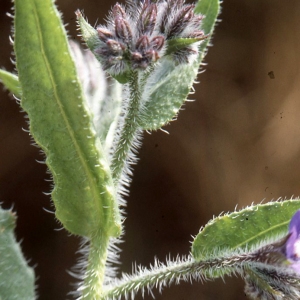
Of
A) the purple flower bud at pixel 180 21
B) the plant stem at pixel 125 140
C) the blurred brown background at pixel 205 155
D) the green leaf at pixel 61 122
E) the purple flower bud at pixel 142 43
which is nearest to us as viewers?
the green leaf at pixel 61 122

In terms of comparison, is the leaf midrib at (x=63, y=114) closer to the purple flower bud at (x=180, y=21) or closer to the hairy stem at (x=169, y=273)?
the hairy stem at (x=169, y=273)

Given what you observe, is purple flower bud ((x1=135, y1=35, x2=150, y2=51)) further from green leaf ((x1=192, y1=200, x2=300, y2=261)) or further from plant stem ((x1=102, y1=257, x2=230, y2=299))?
plant stem ((x1=102, y1=257, x2=230, y2=299))

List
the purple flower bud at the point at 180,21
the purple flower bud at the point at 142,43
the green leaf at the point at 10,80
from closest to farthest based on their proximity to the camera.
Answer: the purple flower bud at the point at 142,43 → the purple flower bud at the point at 180,21 → the green leaf at the point at 10,80

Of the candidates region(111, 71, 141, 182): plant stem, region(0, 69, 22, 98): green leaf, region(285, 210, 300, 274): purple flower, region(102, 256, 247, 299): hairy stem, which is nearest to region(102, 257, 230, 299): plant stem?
region(102, 256, 247, 299): hairy stem

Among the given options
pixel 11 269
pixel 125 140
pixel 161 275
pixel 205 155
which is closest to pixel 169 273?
pixel 161 275

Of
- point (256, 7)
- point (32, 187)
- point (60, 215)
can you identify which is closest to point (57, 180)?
point (60, 215)

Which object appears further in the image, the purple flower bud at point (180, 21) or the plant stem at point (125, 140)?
the plant stem at point (125, 140)

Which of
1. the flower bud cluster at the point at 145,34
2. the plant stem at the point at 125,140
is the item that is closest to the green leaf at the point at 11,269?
the plant stem at the point at 125,140
